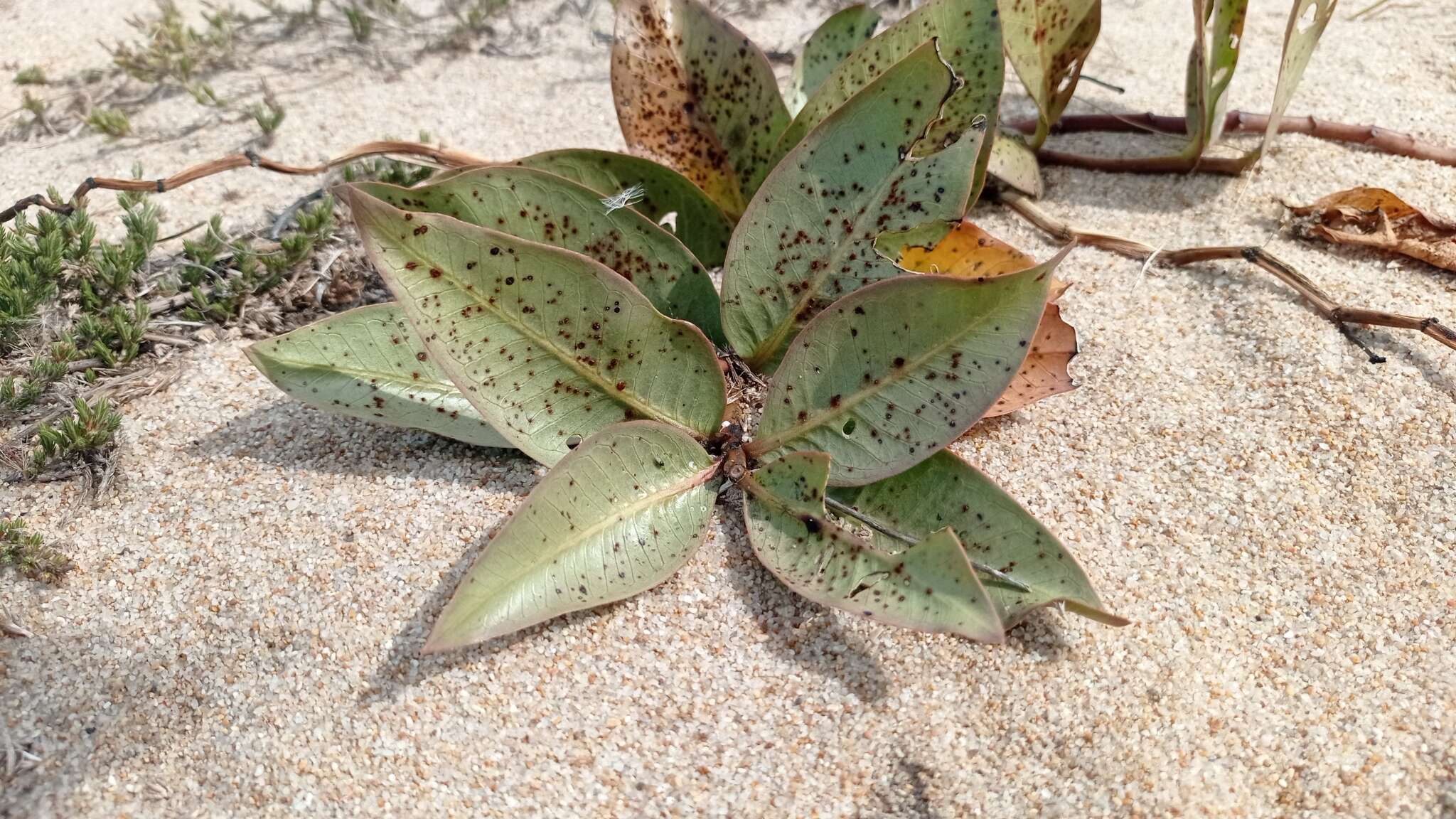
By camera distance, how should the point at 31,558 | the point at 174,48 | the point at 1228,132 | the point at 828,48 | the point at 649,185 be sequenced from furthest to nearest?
the point at 174,48
the point at 1228,132
the point at 828,48
the point at 649,185
the point at 31,558

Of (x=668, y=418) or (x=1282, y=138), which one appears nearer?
(x=668, y=418)

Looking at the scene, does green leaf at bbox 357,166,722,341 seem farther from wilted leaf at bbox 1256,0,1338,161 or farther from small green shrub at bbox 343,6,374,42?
small green shrub at bbox 343,6,374,42

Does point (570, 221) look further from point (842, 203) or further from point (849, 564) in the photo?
point (849, 564)

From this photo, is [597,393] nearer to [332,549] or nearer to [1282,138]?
[332,549]

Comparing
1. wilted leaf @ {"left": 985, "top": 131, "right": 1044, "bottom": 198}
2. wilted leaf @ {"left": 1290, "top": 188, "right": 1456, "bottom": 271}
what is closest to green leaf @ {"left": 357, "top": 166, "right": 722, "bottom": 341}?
wilted leaf @ {"left": 985, "top": 131, "right": 1044, "bottom": 198}

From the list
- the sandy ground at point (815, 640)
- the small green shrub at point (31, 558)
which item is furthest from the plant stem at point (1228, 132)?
the small green shrub at point (31, 558)

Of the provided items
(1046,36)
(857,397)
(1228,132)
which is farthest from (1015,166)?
(857,397)

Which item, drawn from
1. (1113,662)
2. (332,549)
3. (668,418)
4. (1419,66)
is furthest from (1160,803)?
(1419,66)
